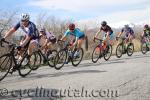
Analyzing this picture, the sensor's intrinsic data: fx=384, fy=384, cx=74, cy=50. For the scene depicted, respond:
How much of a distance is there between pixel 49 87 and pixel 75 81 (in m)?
1.21

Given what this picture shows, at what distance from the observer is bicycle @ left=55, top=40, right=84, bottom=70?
1522 cm

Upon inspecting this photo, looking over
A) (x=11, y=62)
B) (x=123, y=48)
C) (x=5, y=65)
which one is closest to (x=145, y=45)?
(x=123, y=48)

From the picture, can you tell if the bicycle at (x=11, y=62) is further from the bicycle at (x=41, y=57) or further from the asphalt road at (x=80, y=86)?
the bicycle at (x=41, y=57)

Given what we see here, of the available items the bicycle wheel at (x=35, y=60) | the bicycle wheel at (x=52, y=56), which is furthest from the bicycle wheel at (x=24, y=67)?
the bicycle wheel at (x=52, y=56)

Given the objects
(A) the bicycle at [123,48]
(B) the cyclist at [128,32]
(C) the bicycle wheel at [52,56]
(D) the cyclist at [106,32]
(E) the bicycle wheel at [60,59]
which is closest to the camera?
(E) the bicycle wheel at [60,59]

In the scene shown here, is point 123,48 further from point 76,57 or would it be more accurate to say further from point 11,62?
point 11,62

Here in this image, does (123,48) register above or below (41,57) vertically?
above

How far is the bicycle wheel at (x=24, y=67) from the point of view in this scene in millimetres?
12701

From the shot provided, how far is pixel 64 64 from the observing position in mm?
16531

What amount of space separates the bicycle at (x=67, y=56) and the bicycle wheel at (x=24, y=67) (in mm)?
1774

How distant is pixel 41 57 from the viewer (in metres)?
14.5

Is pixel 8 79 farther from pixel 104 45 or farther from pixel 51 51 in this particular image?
pixel 104 45

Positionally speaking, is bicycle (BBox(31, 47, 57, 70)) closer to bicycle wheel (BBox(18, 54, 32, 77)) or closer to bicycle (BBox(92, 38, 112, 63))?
bicycle wheel (BBox(18, 54, 32, 77))

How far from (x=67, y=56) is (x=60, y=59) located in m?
0.41
